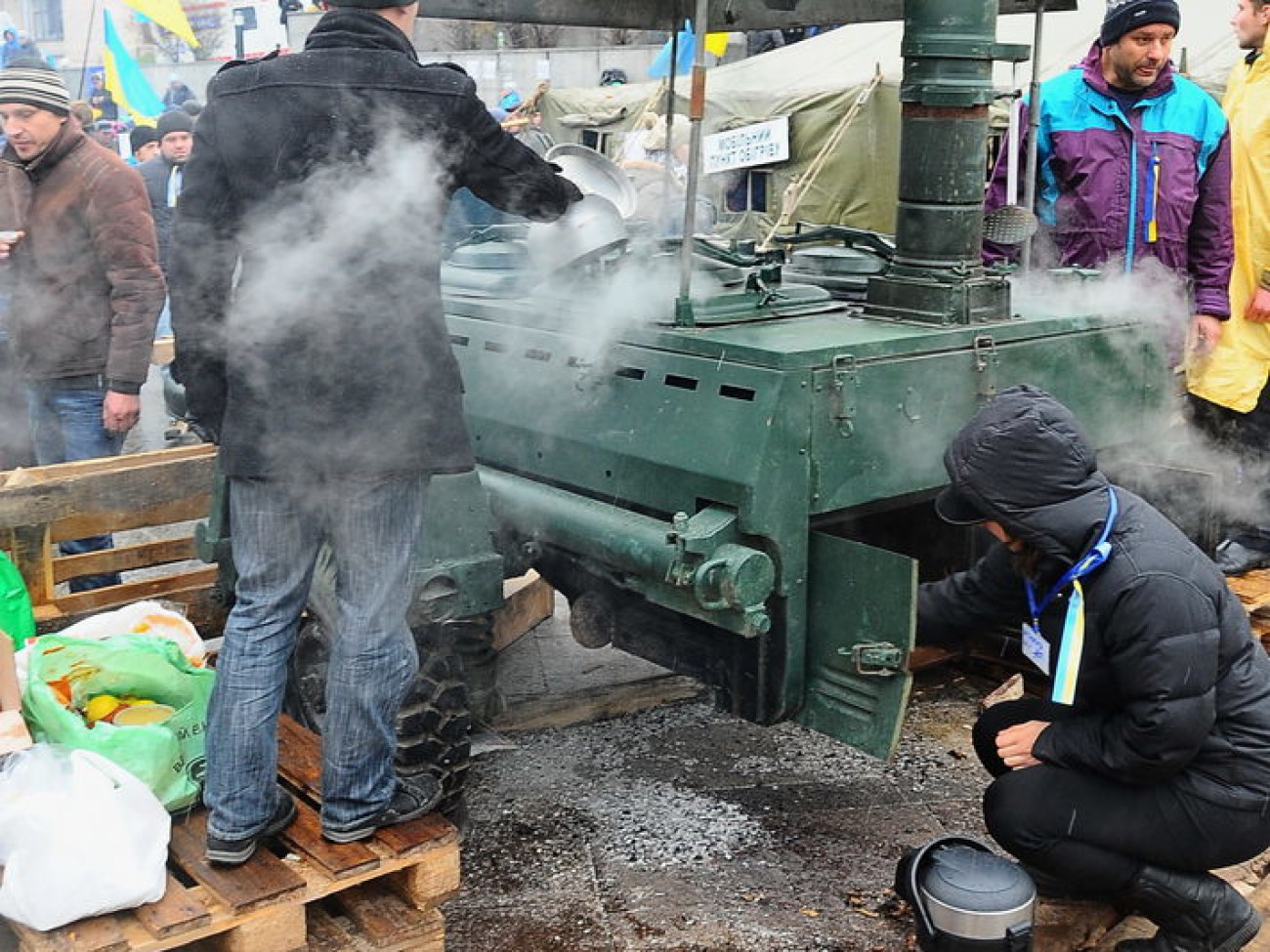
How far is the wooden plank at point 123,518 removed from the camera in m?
4.33

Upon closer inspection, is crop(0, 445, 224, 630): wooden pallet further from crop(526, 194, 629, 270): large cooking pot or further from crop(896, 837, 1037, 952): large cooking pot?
crop(896, 837, 1037, 952): large cooking pot

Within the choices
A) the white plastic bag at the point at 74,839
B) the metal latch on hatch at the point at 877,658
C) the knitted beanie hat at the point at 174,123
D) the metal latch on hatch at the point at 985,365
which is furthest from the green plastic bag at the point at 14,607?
the knitted beanie hat at the point at 174,123

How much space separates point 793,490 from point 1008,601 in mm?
574

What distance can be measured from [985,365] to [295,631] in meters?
1.84

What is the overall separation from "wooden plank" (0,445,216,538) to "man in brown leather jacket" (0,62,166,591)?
471 millimetres

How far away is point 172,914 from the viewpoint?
8.30ft

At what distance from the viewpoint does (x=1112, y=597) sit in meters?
2.69

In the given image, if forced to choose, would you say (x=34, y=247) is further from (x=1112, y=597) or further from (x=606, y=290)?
(x=1112, y=597)

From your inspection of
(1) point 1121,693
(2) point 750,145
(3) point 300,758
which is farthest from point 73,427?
(2) point 750,145

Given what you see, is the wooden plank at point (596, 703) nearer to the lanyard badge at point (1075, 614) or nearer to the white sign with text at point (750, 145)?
the lanyard badge at point (1075, 614)

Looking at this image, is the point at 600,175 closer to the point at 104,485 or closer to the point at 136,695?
the point at 104,485

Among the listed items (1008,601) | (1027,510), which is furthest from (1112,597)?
(1008,601)

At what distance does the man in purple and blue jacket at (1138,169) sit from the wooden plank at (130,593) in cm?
281

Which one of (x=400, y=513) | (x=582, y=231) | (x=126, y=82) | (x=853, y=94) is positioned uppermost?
(x=126, y=82)
